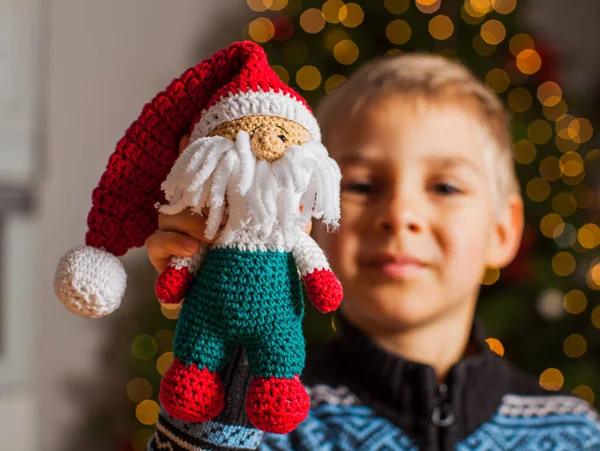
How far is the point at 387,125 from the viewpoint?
836 millimetres

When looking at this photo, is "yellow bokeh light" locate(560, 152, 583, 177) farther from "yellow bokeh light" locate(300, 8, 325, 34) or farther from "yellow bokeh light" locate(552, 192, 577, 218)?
"yellow bokeh light" locate(300, 8, 325, 34)

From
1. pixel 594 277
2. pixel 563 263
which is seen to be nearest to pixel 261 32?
pixel 563 263

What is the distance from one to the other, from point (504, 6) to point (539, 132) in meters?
0.35

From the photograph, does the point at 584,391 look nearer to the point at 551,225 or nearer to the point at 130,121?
the point at 551,225

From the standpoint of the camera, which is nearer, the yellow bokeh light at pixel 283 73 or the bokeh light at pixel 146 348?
the yellow bokeh light at pixel 283 73

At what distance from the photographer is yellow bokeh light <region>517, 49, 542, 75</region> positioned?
1.67 metres

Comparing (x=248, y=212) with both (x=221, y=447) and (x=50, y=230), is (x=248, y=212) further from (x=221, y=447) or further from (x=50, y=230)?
(x=50, y=230)

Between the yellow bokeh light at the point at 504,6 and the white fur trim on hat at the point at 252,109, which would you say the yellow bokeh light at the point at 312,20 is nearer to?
the yellow bokeh light at the point at 504,6

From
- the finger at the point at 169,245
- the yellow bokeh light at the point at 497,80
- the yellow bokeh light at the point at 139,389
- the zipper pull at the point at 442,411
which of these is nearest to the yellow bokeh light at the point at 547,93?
the yellow bokeh light at the point at 497,80

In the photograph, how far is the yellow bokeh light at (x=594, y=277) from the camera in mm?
1702

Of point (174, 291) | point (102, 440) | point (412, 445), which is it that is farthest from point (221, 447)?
point (102, 440)

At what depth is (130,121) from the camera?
2.16 metres

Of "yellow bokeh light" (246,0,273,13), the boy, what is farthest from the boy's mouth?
"yellow bokeh light" (246,0,273,13)

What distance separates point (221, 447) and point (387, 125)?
485 millimetres
